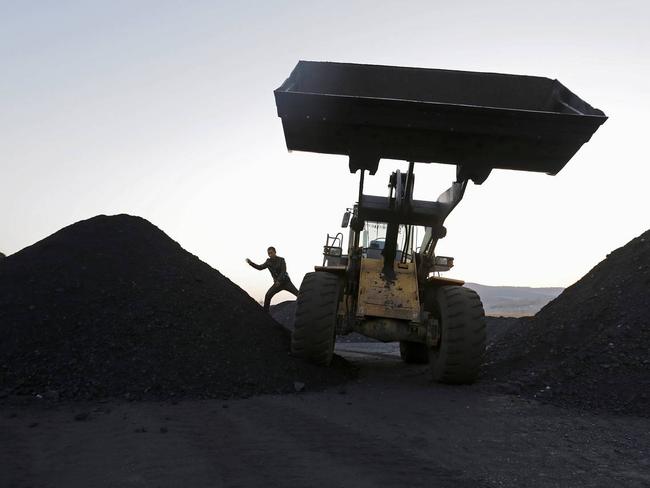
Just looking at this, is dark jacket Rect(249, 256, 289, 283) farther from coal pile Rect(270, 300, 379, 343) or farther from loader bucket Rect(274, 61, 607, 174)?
coal pile Rect(270, 300, 379, 343)

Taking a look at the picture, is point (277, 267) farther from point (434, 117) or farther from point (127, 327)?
point (434, 117)

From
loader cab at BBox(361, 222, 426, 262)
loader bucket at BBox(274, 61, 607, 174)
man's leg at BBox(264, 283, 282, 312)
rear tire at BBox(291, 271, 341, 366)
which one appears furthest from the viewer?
man's leg at BBox(264, 283, 282, 312)

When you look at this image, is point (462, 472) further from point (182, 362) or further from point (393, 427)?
point (182, 362)

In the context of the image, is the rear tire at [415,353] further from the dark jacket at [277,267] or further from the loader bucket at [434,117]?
the loader bucket at [434,117]

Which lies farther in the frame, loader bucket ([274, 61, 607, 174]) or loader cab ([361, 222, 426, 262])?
loader cab ([361, 222, 426, 262])

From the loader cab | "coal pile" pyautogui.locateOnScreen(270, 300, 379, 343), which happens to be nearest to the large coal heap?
the loader cab

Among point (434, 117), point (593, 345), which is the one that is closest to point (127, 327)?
point (434, 117)

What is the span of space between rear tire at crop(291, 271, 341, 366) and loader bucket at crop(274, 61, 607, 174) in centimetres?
174

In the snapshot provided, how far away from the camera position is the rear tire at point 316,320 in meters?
7.20

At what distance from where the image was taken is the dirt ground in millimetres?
3605

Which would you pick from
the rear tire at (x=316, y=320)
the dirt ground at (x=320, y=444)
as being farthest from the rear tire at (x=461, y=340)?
the rear tire at (x=316, y=320)

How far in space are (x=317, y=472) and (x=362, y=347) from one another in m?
12.1

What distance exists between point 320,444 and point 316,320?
2.89 metres

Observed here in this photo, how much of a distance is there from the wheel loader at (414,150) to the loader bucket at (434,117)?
1 cm
